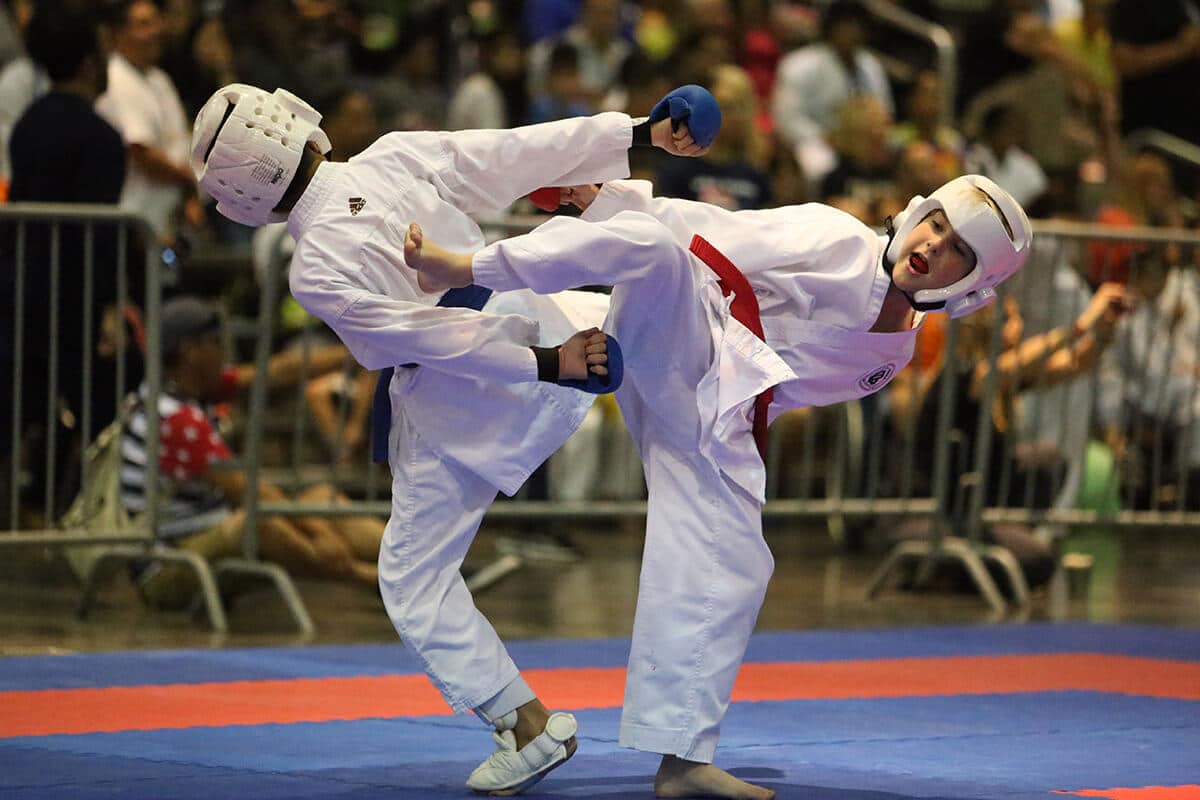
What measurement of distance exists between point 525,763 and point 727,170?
233 inches

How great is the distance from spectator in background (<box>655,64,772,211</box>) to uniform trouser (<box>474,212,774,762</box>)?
5.34 metres

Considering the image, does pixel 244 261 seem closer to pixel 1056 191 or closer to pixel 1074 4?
pixel 1056 191

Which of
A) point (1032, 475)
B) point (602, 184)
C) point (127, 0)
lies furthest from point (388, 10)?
point (602, 184)

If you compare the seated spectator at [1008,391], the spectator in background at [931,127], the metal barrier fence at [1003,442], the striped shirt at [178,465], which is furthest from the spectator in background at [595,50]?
the striped shirt at [178,465]

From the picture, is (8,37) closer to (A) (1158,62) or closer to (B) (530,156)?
(B) (530,156)

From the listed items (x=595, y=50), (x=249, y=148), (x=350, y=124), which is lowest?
(x=249, y=148)

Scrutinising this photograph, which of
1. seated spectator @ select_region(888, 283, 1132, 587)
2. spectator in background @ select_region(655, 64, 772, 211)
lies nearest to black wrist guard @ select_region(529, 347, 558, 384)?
seated spectator @ select_region(888, 283, 1132, 587)

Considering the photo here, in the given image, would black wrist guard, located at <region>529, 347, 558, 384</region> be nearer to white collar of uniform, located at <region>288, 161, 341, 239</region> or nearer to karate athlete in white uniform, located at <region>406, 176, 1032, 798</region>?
karate athlete in white uniform, located at <region>406, 176, 1032, 798</region>

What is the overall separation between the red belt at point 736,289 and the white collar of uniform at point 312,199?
0.77 metres

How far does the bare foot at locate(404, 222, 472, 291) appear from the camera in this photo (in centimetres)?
379

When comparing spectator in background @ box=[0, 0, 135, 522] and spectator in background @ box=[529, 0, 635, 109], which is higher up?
spectator in background @ box=[529, 0, 635, 109]

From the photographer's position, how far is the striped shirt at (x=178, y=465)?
6887 millimetres

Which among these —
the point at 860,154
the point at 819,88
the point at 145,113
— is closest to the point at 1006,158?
the point at 860,154

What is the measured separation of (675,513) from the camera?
4.00 m
